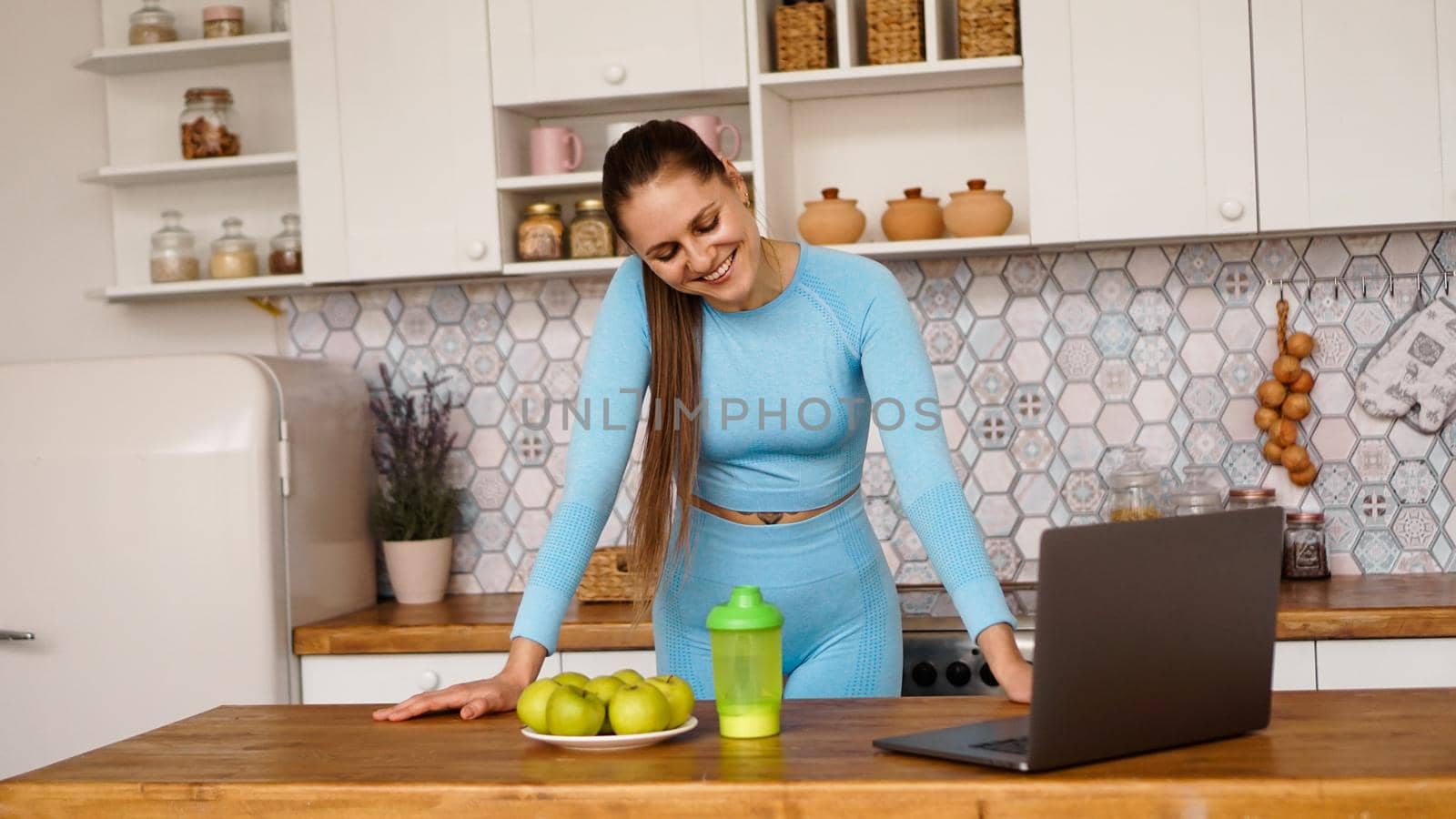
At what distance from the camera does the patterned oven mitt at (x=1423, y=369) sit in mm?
3012

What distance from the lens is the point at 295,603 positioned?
2.94 m

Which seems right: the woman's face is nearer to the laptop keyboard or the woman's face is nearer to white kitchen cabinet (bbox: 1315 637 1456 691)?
the laptop keyboard

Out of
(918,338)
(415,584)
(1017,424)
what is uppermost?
(918,338)

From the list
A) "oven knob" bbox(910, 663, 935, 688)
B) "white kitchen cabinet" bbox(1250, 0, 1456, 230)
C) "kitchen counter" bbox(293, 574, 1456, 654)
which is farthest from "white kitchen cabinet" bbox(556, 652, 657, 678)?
"white kitchen cabinet" bbox(1250, 0, 1456, 230)

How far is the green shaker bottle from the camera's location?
144 centimetres

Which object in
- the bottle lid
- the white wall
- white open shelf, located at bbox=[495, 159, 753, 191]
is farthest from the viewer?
the white wall

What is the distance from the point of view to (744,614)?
1.44 metres

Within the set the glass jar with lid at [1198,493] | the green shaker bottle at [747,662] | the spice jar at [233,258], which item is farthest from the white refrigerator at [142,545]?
the glass jar with lid at [1198,493]

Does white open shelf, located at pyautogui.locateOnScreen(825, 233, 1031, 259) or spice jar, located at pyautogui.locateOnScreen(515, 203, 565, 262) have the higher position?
spice jar, located at pyautogui.locateOnScreen(515, 203, 565, 262)

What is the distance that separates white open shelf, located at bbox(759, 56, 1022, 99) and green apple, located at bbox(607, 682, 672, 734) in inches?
68.0

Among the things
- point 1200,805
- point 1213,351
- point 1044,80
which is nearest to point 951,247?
point 1044,80

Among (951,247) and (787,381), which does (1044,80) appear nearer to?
(951,247)

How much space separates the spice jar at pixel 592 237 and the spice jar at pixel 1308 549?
4.87 ft

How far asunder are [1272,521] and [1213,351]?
6.01 feet
